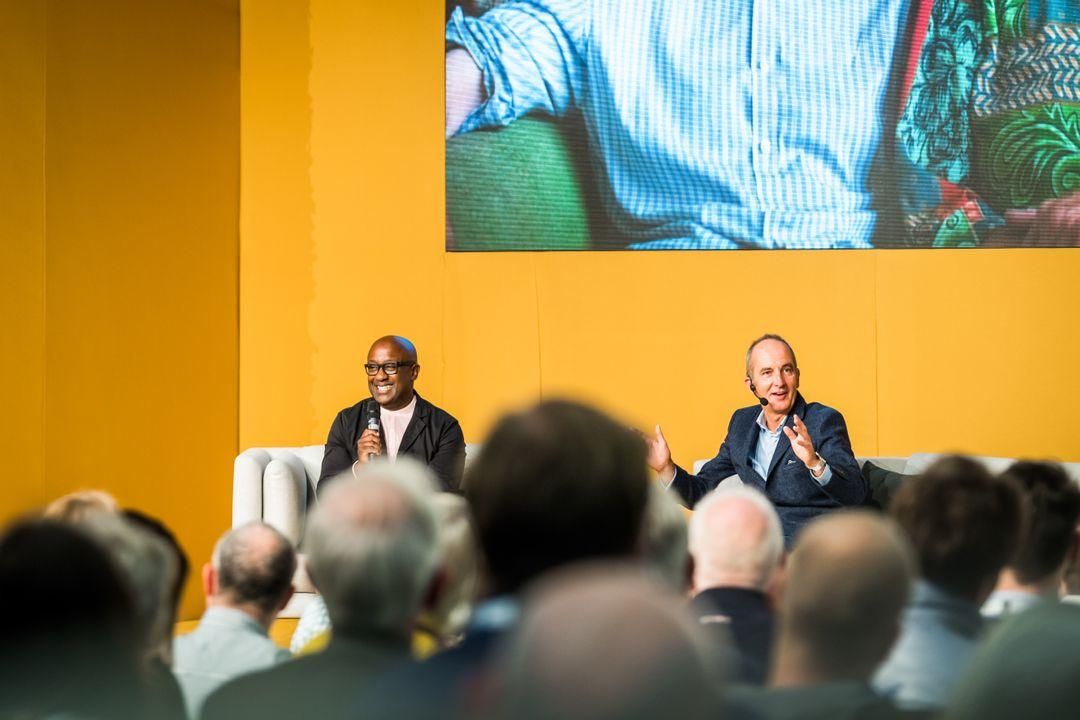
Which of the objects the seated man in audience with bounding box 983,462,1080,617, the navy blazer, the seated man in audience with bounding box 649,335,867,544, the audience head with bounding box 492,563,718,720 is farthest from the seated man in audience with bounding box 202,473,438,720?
the navy blazer

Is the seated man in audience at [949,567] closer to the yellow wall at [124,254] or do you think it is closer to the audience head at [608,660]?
the audience head at [608,660]

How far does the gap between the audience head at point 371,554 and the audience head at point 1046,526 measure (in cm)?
103

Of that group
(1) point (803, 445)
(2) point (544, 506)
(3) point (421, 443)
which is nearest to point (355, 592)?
(2) point (544, 506)

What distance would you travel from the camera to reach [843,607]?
1478 millimetres

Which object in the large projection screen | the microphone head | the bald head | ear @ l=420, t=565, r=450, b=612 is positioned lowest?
ear @ l=420, t=565, r=450, b=612

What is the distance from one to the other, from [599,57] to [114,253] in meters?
2.16

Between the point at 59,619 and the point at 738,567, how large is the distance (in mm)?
948

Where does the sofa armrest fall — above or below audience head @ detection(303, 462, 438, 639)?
below

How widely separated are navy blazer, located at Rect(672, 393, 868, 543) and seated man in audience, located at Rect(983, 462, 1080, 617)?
6.73ft

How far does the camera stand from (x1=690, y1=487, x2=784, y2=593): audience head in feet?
6.19

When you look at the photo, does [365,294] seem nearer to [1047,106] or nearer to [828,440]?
[828,440]

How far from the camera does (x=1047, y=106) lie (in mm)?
5535

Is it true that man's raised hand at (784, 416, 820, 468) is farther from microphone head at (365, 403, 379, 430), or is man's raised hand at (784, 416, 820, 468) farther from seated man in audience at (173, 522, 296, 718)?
seated man in audience at (173, 522, 296, 718)

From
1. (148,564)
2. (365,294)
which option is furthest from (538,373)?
(148,564)
